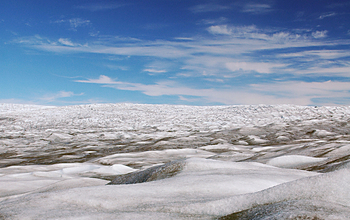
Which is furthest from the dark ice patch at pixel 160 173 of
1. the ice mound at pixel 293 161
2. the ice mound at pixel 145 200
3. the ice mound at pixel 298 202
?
the ice mound at pixel 293 161

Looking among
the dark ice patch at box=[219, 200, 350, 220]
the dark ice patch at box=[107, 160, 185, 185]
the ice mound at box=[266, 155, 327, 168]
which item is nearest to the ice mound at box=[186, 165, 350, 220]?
the dark ice patch at box=[219, 200, 350, 220]

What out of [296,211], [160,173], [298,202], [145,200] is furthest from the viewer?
[160,173]

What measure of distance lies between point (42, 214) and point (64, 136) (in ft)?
46.6

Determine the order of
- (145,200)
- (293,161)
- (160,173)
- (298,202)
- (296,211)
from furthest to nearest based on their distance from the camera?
(293,161), (160,173), (145,200), (298,202), (296,211)

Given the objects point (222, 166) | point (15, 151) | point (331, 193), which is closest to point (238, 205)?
point (331, 193)

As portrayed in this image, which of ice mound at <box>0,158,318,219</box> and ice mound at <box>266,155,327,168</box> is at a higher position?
ice mound at <box>0,158,318,219</box>

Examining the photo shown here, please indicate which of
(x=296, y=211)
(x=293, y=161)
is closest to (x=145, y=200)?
(x=296, y=211)

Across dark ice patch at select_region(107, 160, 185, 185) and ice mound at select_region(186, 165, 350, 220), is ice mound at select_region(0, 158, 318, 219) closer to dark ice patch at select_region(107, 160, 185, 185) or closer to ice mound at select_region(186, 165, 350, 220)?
ice mound at select_region(186, 165, 350, 220)

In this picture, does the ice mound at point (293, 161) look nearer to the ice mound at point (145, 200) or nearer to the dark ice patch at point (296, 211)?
the ice mound at point (145, 200)

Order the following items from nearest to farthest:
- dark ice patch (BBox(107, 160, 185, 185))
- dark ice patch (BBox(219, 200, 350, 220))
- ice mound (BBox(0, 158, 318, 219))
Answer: dark ice patch (BBox(219, 200, 350, 220)), ice mound (BBox(0, 158, 318, 219)), dark ice patch (BBox(107, 160, 185, 185))

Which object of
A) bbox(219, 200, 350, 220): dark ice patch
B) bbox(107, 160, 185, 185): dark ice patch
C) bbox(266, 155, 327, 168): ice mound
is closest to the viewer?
bbox(219, 200, 350, 220): dark ice patch

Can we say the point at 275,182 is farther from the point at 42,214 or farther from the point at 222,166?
the point at 42,214

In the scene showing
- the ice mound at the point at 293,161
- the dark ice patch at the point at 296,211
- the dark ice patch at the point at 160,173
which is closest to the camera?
the dark ice patch at the point at 296,211

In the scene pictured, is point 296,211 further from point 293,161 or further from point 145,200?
point 293,161
